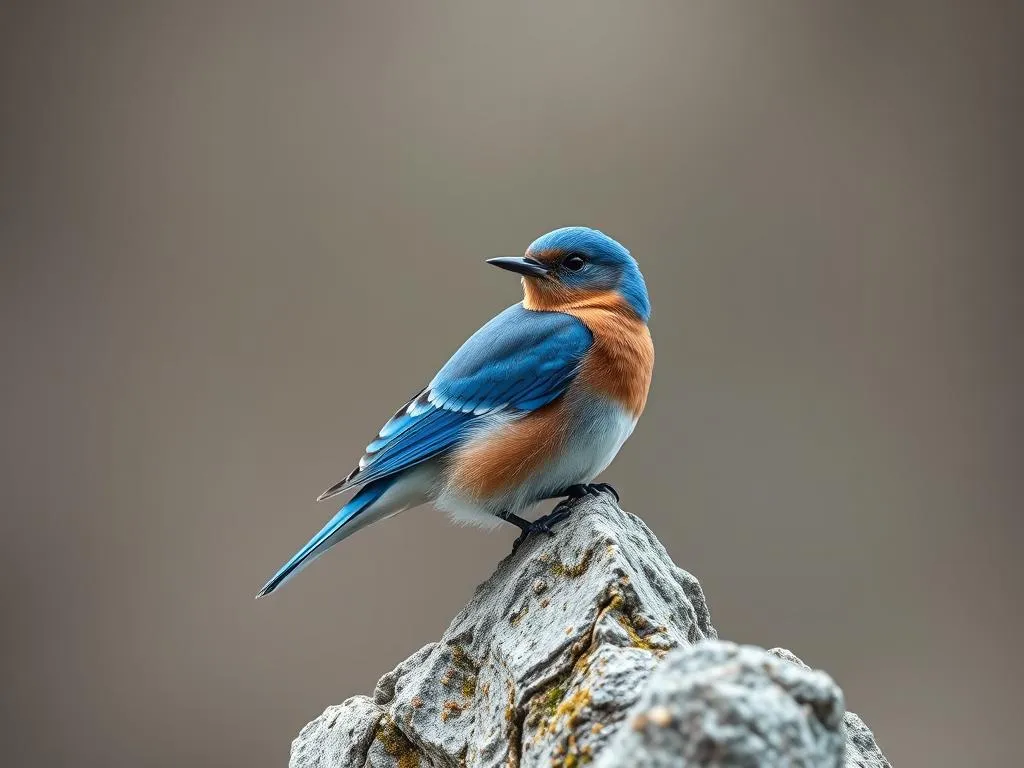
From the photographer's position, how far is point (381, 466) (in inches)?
142

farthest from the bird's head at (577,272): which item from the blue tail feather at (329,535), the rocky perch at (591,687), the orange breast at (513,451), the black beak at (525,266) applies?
the rocky perch at (591,687)

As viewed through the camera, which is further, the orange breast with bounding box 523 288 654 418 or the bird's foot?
the orange breast with bounding box 523 288 654 418

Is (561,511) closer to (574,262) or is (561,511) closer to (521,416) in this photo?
(521,416)

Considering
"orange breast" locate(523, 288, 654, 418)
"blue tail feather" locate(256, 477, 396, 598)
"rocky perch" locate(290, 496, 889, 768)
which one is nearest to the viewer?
"rocky perch" locate(290, 496, 889, 768)

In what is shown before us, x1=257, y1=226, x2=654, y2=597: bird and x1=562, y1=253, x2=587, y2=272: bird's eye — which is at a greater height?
x1=562, y1=253, x2=587, y2=272: bird's eye

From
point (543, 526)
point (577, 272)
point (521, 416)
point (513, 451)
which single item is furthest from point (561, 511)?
point (577, 272)

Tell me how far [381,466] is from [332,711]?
85cm

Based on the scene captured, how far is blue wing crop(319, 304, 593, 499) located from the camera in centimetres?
355

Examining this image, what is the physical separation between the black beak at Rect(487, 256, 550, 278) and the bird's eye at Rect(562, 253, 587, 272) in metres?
0.08

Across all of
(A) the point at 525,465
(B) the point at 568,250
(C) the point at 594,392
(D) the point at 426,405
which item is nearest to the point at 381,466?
(D) the point at 426,405

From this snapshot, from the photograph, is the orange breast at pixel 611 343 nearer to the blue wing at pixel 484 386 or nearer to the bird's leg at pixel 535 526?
the blue wing at pixel 484 386

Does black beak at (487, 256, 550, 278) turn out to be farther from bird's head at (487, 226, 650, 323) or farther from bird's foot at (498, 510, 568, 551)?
bird's foot at (498, 510, 568, 551)

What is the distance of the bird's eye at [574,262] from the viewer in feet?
12.9

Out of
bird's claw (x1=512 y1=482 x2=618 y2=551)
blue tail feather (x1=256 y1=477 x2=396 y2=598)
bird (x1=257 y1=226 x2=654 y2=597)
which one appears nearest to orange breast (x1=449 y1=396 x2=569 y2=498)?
bird (x1=257 y1=226 x2=654 y2=597)
